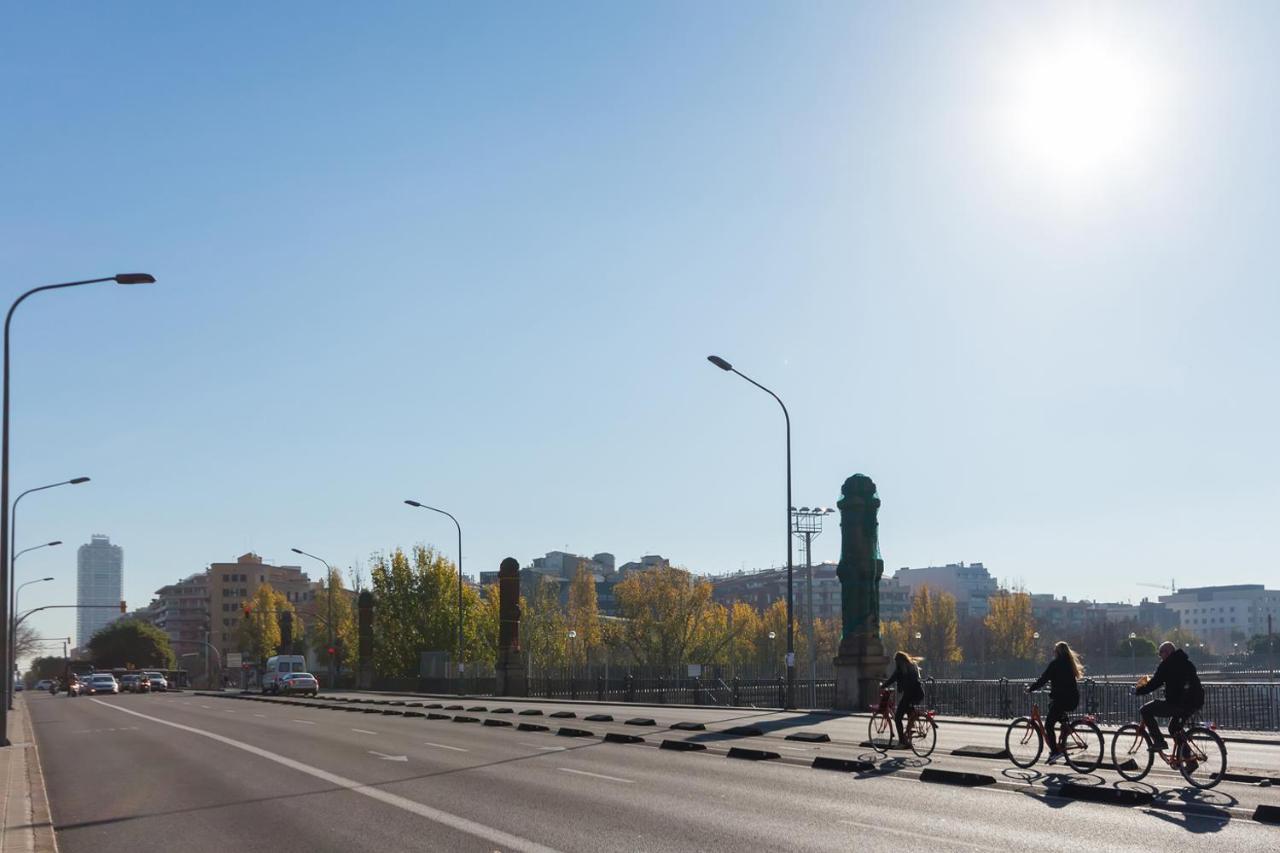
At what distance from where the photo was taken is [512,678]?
191 ft

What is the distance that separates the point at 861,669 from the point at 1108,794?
20911 mm

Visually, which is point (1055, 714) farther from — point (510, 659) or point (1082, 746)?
point (510, 659)

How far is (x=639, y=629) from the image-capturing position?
90.3m

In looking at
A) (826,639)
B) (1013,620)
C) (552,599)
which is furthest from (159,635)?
(1013,620)

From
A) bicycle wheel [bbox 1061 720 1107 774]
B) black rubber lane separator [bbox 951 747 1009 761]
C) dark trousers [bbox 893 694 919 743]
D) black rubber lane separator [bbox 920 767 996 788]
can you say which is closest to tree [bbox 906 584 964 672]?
dark trousers [bbox 893 694 919 743]

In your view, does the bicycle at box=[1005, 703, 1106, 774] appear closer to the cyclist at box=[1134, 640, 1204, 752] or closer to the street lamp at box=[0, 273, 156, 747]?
the cyclist at box=[1134, 640, 1204, 752]

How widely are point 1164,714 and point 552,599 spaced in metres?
98.8

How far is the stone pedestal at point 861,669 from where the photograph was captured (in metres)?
35.1

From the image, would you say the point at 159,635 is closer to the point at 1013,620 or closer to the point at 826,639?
the point at 826,639

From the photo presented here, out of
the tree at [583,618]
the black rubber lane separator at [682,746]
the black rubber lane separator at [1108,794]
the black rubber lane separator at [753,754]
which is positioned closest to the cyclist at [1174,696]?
the black rubber lane separator at [1108,794]

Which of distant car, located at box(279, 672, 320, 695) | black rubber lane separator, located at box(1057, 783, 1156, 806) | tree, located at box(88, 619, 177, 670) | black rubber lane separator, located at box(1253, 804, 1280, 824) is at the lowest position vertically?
tree, located at box(88, 619, 177, 670)

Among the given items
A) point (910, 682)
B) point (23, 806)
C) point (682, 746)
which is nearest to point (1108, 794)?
point (910, 682)

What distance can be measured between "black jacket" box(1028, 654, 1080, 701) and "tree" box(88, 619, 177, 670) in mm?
152288

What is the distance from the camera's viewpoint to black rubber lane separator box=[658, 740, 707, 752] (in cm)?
2297
